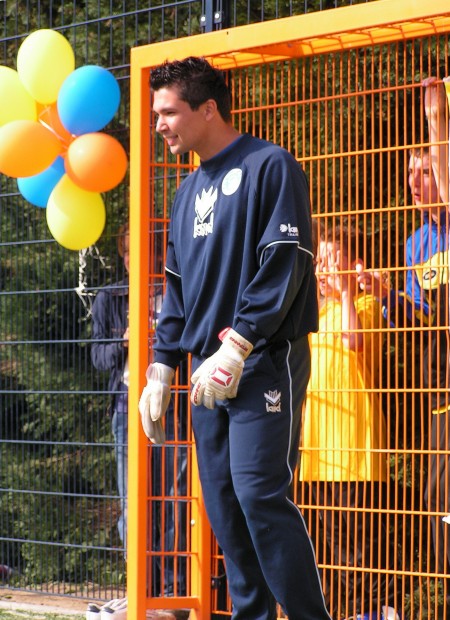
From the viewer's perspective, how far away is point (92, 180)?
17.0 feet

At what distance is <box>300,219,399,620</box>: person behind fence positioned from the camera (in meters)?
4.14

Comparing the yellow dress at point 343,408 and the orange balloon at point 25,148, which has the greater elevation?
the orange balloon at point 25,148

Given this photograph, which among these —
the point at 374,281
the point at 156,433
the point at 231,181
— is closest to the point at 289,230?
the point at 231,181

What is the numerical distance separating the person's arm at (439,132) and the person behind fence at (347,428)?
0.39 m

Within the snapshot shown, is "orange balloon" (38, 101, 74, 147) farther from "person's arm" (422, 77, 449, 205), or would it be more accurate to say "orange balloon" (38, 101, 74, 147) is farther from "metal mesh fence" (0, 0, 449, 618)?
"person's arm" (422, 77, 449, 205)

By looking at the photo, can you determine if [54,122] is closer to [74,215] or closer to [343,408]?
[74,215]

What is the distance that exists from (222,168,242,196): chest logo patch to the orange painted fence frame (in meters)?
0.92

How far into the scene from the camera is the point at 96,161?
5141mm

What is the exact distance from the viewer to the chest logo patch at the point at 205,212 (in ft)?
11.2

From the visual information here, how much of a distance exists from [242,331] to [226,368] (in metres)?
0.12

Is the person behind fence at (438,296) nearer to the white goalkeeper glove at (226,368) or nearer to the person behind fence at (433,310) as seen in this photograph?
the person behind fence at (433,310)

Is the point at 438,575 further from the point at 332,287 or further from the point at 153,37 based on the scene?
the point at 153,37

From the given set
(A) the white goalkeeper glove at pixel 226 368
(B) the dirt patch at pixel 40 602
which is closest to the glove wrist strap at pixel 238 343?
(A) the white goalkeeper glove at pixel 226 368

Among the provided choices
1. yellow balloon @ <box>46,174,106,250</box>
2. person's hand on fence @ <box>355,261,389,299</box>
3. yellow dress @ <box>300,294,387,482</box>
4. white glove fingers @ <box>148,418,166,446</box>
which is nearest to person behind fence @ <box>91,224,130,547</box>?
yellow balloon @ <box>46,174,106,250</box>
